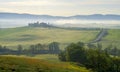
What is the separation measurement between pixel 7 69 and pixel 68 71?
16.0 meters

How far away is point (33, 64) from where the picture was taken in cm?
7500

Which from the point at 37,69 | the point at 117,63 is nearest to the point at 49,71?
the point at 37,69

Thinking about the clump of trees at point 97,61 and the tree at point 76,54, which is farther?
the tree at point 76,54

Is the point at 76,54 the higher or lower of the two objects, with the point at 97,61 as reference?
higher

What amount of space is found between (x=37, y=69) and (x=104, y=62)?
1908 inches

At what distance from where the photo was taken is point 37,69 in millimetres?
70062

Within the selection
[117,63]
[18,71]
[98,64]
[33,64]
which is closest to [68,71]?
[33,64]

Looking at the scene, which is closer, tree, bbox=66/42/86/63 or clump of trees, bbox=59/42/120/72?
clump of trees, bbox=59/42/120/72

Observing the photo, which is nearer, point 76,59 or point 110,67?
point 110,67

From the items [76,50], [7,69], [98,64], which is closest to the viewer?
[7,69]

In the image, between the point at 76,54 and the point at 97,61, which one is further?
the point at 76,54

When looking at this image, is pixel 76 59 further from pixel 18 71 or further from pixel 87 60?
pixel 18 71

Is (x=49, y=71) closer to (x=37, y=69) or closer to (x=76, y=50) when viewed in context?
(x=37, y=69)

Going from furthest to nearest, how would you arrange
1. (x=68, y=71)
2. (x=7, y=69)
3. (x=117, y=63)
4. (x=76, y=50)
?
(x=76, y=50), (x=117, y=63), (x=68, y=71), (x=7, y=69)
